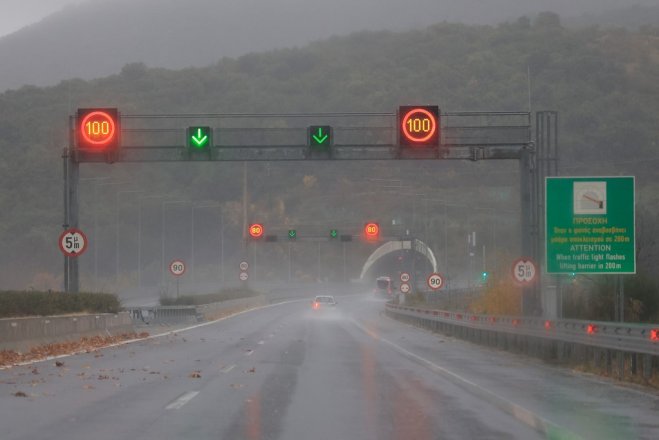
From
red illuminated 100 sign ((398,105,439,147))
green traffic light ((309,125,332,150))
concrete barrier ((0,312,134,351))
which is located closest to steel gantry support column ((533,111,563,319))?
red illuminated 100 sign ((398,105,439,147))

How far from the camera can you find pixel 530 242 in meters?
34.2

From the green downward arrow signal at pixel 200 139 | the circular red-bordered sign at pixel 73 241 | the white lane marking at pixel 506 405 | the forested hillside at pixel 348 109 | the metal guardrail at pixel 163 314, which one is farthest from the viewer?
the forested hillside at pixel 348 109

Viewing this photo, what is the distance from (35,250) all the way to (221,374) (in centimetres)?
7281

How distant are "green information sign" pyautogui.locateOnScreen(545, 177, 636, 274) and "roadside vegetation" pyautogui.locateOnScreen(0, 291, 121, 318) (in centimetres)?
1475

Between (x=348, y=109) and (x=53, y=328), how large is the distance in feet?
252

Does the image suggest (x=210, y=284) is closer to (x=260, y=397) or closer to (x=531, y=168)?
(x=531, y=168)

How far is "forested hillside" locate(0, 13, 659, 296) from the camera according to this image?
9162 cm

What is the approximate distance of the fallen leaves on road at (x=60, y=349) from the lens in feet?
78.0

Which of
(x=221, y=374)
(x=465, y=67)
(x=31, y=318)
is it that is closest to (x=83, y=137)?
(x=31, y=318)

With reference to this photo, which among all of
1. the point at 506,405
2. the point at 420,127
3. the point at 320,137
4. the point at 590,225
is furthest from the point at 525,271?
the point at 506,405

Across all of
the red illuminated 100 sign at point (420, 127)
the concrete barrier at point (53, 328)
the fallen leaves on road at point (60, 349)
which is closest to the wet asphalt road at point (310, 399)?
the fallen leaves on road at point (60, 349)

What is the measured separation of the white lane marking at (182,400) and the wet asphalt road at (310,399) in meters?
0.02

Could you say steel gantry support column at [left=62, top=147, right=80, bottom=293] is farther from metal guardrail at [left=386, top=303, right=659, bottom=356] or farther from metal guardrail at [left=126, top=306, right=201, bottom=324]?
metal guardrail at [left=126, top=306, right=201, bottom=324]

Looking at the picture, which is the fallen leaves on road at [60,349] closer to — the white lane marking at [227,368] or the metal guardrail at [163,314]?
the white lane marking at [227,368]
